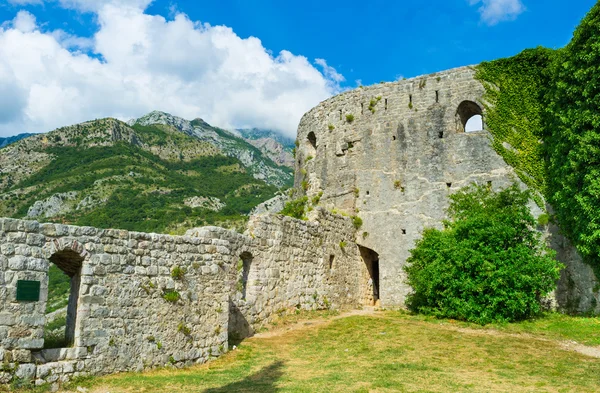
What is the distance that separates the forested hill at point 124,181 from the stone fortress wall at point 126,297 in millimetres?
34056

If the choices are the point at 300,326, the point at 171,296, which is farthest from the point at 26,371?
the point at 300,326

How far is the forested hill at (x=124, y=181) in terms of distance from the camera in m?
57.7

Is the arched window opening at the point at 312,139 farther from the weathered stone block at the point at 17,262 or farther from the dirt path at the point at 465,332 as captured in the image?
the weathered stone block at the point at 17,262

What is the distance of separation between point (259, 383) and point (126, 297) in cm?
336

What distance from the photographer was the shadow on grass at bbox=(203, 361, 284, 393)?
9.08 meters

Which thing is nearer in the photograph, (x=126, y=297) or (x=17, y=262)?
(x=17, y=262)

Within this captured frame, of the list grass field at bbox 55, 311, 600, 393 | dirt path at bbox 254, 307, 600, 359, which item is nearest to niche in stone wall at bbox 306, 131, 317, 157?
dirt path at bbox 254, 307, 600, 359

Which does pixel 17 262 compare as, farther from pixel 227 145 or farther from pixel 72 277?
pixel 227 145

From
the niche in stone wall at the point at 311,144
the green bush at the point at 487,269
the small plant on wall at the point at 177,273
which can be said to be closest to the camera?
the small plant on wall at the point at 177,273

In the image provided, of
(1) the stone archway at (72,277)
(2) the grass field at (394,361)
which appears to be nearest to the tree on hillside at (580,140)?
(2) the grass field at (394,361)

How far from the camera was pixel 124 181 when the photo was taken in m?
67.1

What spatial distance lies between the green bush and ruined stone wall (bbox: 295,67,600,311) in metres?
2.72

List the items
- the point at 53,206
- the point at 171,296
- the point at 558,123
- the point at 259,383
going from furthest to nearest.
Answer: the point at 53,206, the point at 558,123, the point at 171,296, the point at 259,383

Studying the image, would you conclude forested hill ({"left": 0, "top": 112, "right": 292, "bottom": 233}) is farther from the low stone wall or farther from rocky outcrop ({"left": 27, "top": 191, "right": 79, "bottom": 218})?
the low stone wall
